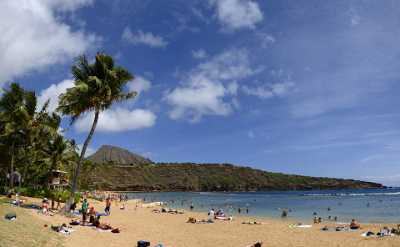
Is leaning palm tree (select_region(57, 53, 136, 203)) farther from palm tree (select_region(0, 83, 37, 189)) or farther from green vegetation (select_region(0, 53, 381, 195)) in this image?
palm tree (select_region(0, 83, 37, 189))

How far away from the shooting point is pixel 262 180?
16388cm

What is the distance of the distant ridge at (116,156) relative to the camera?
547ft

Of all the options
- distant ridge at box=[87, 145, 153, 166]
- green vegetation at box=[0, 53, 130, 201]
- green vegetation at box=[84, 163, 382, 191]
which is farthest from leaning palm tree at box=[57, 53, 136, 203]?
distant ridge at box=[87, 145, 153, 166]

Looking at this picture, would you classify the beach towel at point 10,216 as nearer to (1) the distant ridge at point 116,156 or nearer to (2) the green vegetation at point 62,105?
(2) the green vegetation at point 62,105

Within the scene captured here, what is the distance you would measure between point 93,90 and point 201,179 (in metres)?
136

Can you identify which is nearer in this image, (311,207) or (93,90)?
(93,90)

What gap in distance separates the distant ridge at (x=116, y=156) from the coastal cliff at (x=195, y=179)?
448 millimetres

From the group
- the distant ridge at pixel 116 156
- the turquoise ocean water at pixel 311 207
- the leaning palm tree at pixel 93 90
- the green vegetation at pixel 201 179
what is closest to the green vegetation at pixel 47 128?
the leaning palm tree at pixel 93 90

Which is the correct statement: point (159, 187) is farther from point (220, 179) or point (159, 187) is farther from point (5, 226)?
point (5, 226)

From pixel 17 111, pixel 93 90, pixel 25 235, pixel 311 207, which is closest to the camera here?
pixel 25 235

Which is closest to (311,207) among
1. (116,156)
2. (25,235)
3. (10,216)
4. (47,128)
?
(47,128)

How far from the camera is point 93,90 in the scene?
21406 mm

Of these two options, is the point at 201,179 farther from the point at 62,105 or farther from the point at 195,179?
the point at 62,105

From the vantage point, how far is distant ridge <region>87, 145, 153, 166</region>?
16662 cm
